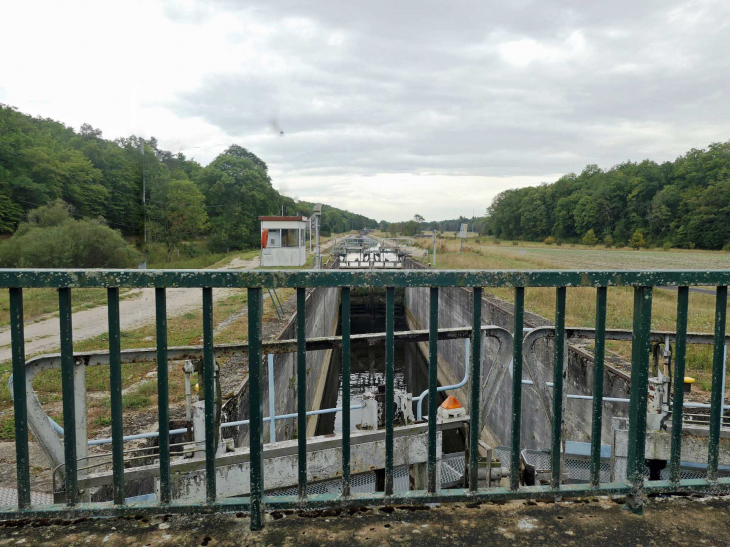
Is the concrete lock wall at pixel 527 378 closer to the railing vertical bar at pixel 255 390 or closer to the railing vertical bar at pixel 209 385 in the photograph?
the railing vertical bar at pixel 255 390

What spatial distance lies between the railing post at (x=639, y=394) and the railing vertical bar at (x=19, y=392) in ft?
7.24

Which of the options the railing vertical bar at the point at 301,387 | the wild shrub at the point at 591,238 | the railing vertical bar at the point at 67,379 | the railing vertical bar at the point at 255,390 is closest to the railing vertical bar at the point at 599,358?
the railing vertical bar at the point at 301,387

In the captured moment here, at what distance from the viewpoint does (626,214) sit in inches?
2694

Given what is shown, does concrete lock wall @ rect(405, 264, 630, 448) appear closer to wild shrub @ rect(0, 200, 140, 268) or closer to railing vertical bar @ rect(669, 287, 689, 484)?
railing vertical bar @ rect(669, 287, 689, 484)

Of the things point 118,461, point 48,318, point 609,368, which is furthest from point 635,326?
point 48,318

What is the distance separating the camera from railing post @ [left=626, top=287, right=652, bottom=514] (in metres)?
1.86

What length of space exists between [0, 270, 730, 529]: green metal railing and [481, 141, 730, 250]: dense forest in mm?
60675

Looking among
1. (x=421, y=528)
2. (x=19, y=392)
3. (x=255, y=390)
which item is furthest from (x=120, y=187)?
(x=421, y=528)

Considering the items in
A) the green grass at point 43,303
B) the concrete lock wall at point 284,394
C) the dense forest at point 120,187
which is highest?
the dense forest at point 120,187

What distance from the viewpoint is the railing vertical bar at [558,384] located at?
1.87 metres

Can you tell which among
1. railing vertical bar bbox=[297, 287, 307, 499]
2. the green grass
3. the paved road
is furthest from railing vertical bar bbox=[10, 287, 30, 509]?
the green grass

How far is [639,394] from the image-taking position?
6.23ft

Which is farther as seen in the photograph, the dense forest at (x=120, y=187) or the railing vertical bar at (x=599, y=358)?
the dense forest at (x=120, y=187)

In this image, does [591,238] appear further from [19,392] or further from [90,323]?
[19,392]
